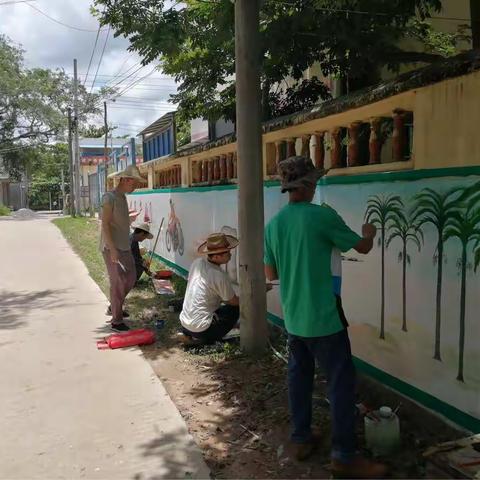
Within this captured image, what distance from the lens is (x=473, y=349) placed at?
10.5ft

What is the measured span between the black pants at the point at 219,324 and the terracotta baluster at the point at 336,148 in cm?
163

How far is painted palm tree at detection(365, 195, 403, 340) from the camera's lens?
384cm

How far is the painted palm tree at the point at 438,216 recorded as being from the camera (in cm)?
334

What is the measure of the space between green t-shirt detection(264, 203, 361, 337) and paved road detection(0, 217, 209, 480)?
3.38ft

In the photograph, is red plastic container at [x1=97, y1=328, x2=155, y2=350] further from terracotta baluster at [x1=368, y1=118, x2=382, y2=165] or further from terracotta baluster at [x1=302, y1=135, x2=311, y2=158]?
terracotta baluster at [x1=368, y1=118, x2=382, y2=165]

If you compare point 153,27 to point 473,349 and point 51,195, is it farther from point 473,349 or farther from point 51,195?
point 51,195

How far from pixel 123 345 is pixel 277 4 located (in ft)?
12.1

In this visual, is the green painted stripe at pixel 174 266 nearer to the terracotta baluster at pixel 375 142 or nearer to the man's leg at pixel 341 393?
the terracotta baluster at pixel 375 142

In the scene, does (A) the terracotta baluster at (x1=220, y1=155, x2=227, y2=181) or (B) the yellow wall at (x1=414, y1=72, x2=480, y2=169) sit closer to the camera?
(B) the yellow wall at (x1=414, y1=72, x2=480, y2=169)

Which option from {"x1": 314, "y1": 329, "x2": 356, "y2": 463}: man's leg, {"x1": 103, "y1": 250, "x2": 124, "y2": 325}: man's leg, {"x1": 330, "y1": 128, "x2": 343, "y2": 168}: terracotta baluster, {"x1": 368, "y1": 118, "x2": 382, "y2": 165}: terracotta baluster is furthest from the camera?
{"x1": 103, "y1": 250, "x2": 124, "y2": 325}: man's leg

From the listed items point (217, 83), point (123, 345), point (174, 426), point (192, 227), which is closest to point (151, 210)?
point (192, 227)

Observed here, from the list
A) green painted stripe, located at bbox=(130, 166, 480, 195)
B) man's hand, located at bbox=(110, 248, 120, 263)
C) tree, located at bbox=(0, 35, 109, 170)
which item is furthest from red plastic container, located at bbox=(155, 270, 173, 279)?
tree, located at bbox=(0, 35, 109, 170)

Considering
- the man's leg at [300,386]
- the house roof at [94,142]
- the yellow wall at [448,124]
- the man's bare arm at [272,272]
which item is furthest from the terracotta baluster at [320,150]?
the house roof at [94,142]

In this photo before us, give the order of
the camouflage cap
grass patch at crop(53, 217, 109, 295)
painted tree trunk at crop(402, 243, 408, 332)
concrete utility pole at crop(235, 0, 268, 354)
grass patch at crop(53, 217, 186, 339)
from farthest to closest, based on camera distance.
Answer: grass patch at crop(53, 217, 109, 295) → grass patch at crop(53, 217, 186, 339) → concrete utility pole at crop(235, 0, 268, 354) → painted tree trunk at crop(402, 243, 408, 332) → the camouflage cap
